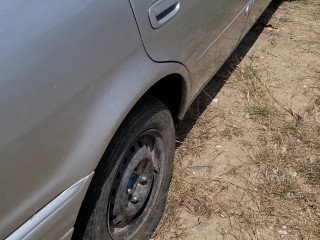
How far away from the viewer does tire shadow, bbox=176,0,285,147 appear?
3.08 m

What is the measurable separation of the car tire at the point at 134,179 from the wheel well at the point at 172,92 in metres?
0.17

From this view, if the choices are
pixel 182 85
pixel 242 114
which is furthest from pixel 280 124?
pixel 182 85

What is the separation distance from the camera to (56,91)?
1.31 metres

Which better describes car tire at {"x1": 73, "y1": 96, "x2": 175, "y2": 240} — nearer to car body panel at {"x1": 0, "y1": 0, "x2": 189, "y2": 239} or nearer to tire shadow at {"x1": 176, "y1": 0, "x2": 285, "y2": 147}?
car body panel at {"x1": 0, "y1": 0, "x2": 189, "y2": 239}

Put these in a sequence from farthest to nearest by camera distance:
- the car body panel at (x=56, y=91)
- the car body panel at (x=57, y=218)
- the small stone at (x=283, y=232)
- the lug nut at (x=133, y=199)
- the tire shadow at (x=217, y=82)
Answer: the tire shadow at (x=217, y=82), the small stone at (x=283, y=232), the lug nut at (x=133, y=199), the car body panel at (x=57, y=218), the car body panel at (x=56, y=91)

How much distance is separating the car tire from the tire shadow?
2.33 ft

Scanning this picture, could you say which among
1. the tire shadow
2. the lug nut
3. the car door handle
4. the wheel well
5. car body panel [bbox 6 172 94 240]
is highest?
the car door handle

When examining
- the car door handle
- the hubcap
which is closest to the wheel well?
the hubcap

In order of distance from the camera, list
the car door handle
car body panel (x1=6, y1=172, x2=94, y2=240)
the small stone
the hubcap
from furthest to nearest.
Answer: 1. the small stone
2. the hubcap
3. the car door handle
4. car body panel (x1=6, y1=172, x2=94, y2=240)

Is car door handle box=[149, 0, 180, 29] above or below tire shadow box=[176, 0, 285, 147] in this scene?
above

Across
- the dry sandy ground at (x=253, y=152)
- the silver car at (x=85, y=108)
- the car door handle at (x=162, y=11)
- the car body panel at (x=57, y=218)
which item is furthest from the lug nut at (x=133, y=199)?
the car door handle at (x=162, y=11)

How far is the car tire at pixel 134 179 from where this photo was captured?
1.72 m

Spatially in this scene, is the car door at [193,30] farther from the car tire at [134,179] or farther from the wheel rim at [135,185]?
the wheel rim at [135,185]

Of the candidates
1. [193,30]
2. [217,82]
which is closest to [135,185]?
[193,30]
